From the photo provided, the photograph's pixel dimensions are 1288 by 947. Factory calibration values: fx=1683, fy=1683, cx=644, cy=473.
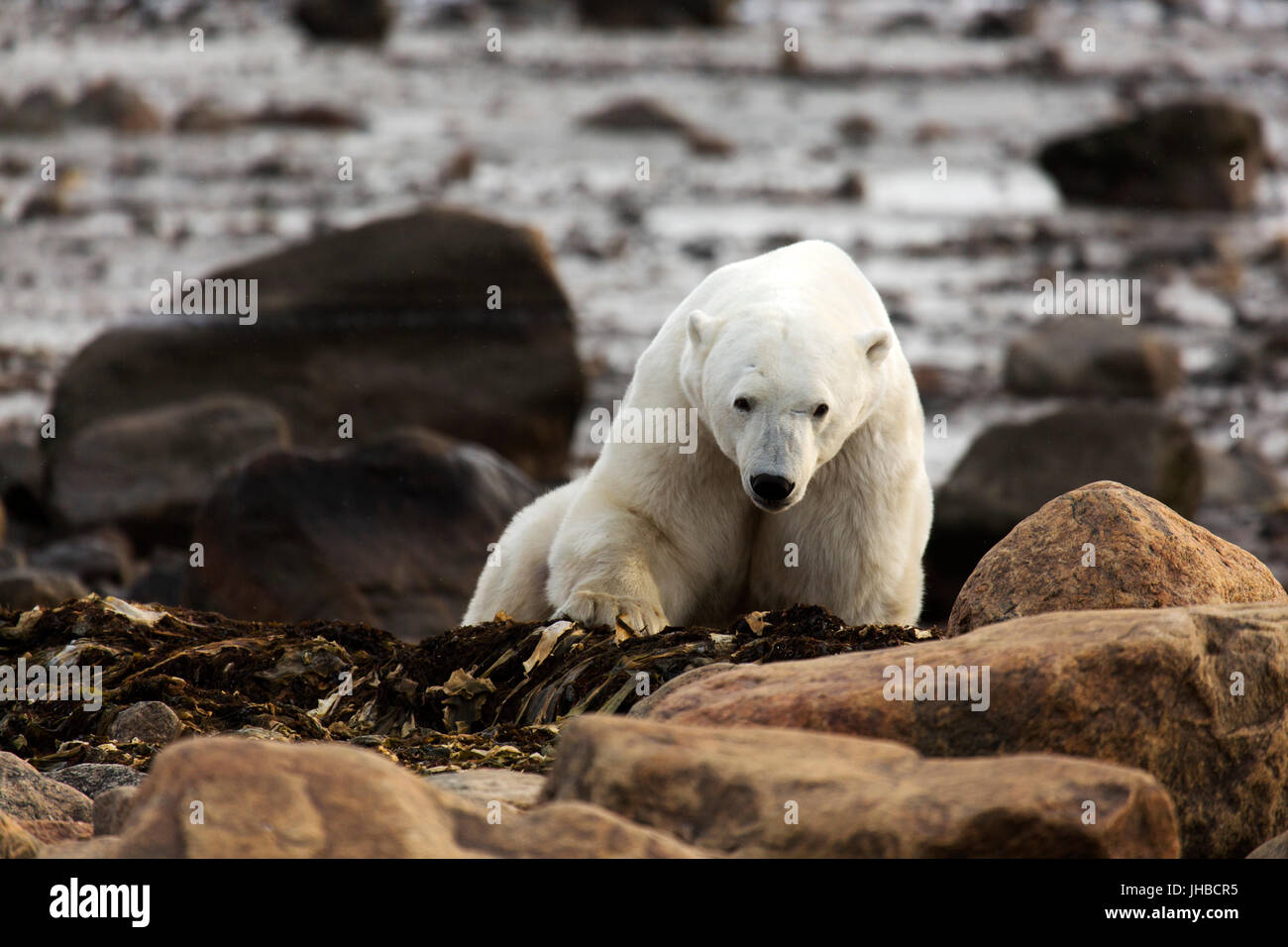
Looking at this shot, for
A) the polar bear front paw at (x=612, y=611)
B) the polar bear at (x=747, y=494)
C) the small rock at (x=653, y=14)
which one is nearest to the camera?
the polar bear at (x=747, y=494)

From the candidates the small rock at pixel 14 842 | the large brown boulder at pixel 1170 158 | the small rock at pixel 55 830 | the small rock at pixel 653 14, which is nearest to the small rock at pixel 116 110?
the large brown boulder at pixel 1170 158

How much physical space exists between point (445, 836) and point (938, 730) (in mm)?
1179

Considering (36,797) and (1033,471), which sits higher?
(1033,471)

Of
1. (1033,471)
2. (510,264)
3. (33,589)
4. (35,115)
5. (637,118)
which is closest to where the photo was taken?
(33,589)

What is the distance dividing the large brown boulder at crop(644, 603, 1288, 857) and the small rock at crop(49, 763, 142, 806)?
1517 millimetres

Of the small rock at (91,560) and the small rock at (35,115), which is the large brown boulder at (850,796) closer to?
the small rock at (91,560)

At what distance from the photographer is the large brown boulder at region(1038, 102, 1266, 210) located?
22.7 meters

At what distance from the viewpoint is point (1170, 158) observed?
904 inches

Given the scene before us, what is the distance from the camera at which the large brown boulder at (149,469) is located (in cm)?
1120

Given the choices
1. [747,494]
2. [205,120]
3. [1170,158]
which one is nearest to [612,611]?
[747,494]

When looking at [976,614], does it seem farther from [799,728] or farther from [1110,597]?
[799,728]

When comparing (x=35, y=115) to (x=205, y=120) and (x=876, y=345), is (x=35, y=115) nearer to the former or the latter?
(x=205, y=120)

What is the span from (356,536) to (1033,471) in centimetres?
438
